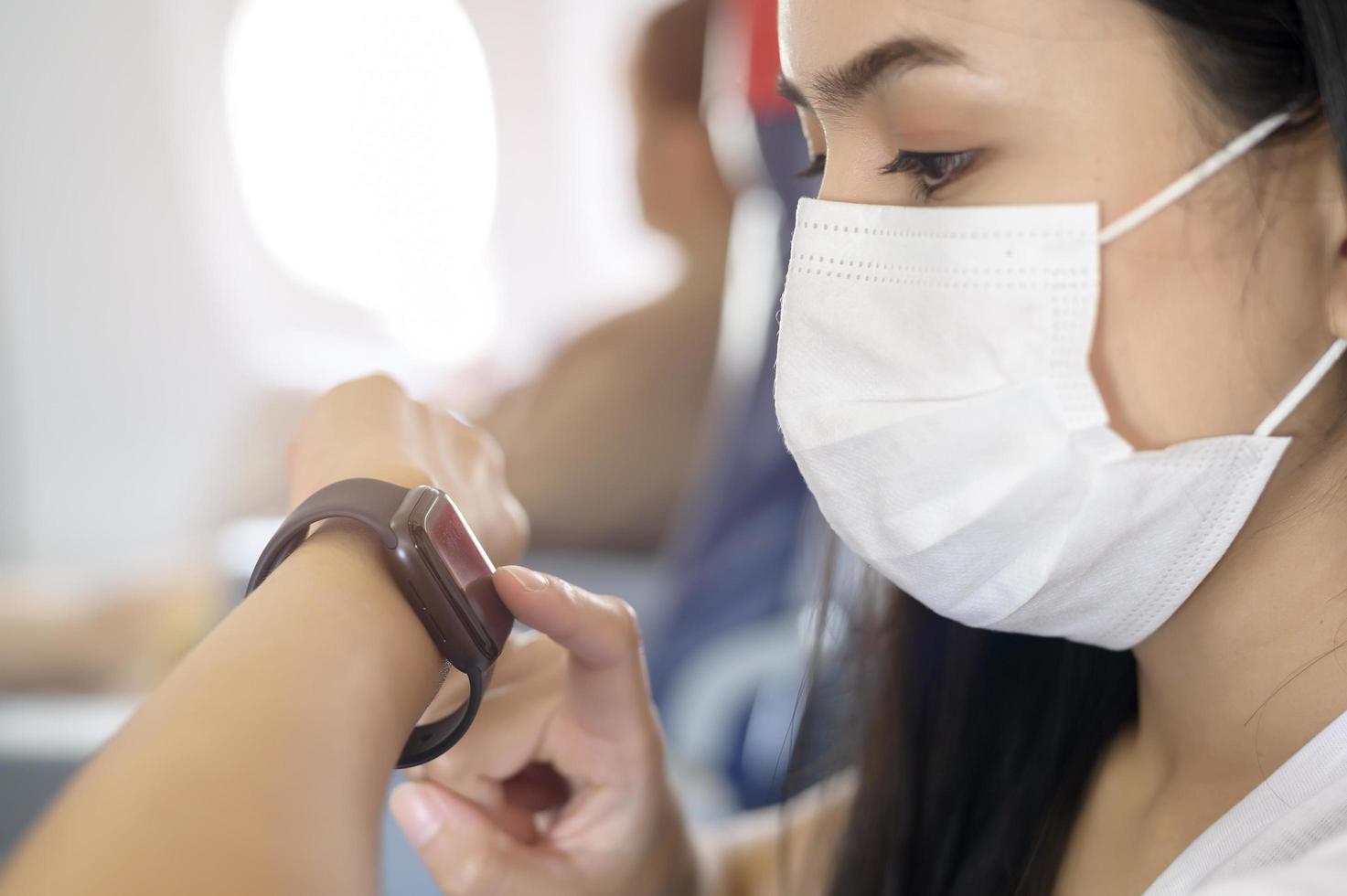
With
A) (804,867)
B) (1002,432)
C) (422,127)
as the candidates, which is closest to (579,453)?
(804,867)

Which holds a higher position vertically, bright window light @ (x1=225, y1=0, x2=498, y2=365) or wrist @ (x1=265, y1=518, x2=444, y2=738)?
wrist @ (x1=265, y1=518, x2=444, y2=738)

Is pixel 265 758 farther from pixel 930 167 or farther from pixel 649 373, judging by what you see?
pixel 649 373

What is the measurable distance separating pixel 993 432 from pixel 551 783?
43 centimetres

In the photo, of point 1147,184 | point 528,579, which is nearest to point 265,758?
point 528,579

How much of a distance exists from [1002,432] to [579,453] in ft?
6.07

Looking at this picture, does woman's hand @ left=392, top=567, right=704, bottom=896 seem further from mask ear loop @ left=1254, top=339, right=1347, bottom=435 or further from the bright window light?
the bright window light

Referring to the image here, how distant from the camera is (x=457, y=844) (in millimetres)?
887

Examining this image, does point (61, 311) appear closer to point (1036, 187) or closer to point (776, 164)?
point (776, 164)

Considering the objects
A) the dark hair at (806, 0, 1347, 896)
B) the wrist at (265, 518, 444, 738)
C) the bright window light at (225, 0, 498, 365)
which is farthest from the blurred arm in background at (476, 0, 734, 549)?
the bright window light at (225, 0, 498, 365)

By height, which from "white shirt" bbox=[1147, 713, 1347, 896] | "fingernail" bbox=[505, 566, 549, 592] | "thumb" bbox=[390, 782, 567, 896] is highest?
"fingernail" bbox=[505, 566, 549, 592]

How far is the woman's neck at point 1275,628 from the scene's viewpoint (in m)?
0.76

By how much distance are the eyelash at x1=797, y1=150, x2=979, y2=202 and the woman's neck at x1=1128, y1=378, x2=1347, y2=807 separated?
0.81ft

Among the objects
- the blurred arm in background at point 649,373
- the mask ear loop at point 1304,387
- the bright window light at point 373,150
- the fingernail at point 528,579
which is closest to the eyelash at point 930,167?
the mask ear loop at point 1304,387

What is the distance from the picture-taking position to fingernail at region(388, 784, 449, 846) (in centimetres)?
89
